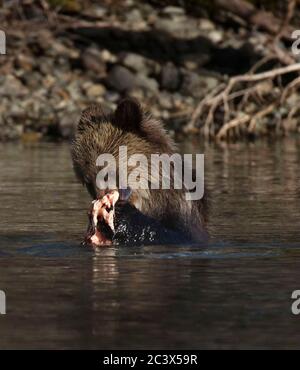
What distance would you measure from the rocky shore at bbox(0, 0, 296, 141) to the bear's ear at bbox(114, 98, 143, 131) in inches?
524

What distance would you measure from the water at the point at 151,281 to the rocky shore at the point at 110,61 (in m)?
10.2

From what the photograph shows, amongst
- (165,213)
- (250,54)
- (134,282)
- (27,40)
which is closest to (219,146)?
(250,54)

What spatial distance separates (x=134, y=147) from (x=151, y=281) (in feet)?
6.20

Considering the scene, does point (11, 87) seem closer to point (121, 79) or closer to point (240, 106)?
point (121, 79)

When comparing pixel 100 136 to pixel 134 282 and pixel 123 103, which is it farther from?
pixel 134 282

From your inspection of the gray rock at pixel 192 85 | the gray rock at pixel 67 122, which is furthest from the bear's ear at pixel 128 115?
the gray rock at pixel 192 85

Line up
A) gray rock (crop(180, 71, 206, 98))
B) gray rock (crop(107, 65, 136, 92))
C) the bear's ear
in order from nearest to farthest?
the bear's ear
gray rock (crop(180, 71, 206, 98))
gray rock (crop(107, 65, 136, 92))

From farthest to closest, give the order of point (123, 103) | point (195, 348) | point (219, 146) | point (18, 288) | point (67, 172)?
1. point (219, 146)
2. point (67, 172)
3. point (123, 103)
4. point (18, 288)
5. point (195, 348)

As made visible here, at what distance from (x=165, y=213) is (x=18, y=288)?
221cm

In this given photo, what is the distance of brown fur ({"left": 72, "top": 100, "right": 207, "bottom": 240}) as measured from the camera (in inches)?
394

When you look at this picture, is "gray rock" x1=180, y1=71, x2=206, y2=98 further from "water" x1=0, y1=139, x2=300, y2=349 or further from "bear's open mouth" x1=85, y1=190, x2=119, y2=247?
"bear's open mouth" x1=85, y1=190, x2=119, y2=247

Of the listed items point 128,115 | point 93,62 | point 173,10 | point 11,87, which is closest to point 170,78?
point 93,62

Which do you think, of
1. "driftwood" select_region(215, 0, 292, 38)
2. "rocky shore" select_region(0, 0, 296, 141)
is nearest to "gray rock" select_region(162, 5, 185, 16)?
"rocky shore" select_region(0, 0, 296, 141)

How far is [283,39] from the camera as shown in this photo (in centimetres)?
2548
